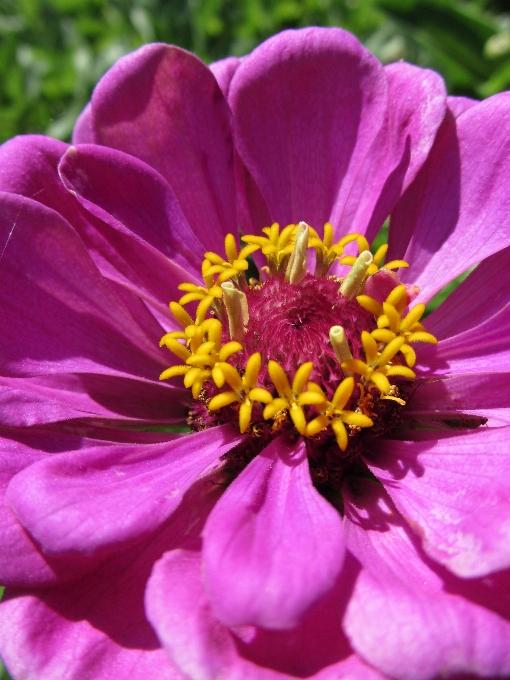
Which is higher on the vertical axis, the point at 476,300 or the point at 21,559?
the point at 476,300

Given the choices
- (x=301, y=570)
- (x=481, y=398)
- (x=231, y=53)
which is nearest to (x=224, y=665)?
(x=301, y=570)

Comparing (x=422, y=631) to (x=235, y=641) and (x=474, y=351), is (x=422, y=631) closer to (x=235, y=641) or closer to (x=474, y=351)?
(x=235, y=641)

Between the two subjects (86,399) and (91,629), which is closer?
(91,629)

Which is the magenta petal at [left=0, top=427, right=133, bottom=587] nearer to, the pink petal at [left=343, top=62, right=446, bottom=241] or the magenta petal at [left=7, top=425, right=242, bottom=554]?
the magenta petal at [left=7, top=425, right=242, bottom=554]

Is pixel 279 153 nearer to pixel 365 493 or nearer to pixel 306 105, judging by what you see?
pixel 306 105

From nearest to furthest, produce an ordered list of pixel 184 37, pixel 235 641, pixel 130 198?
pixel 235 641 < pixel 130 198 < pixel 184 37

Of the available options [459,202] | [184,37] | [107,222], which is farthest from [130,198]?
[184,37]
